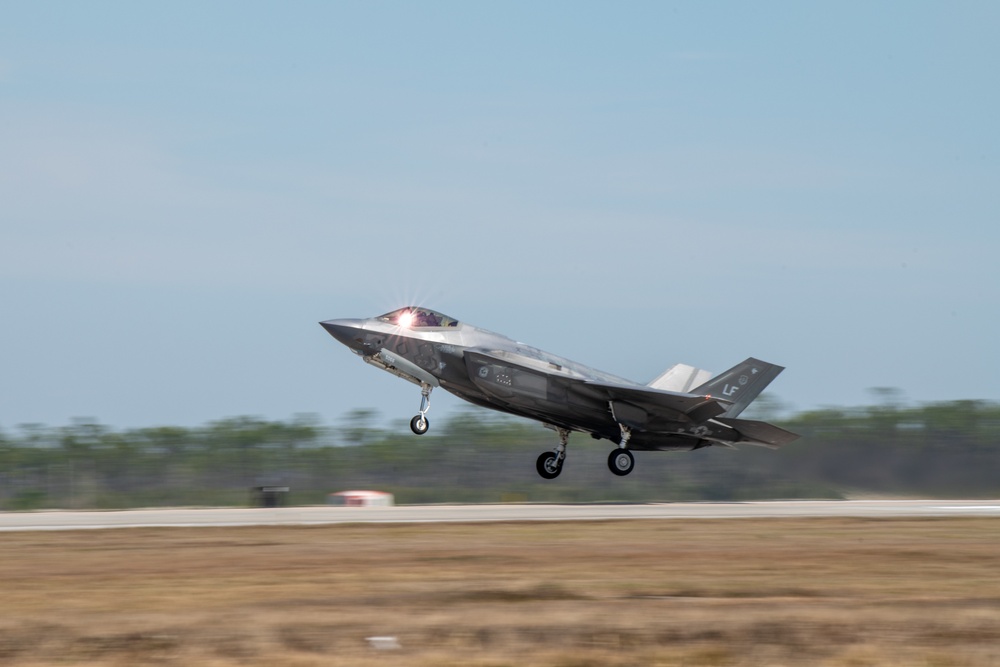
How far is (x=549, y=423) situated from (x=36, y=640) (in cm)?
2636

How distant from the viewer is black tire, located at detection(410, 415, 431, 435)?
3422cm

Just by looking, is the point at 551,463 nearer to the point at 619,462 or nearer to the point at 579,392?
the point at 619,462

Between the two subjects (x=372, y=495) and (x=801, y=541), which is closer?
(x=801, y=541)

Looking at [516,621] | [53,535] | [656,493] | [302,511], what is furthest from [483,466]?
[516,621]

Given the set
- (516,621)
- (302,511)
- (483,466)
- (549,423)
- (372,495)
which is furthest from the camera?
(483,466)

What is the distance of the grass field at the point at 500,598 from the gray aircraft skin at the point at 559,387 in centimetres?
1001

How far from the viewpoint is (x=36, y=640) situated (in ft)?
45.3

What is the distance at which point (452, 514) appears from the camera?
3334cm

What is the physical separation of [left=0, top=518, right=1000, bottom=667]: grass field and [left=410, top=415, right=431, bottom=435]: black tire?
7846 mm

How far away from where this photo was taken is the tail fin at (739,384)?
40750 millimetres

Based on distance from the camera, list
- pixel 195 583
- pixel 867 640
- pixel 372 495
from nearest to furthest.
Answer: pixel 867 640 < pixel 195 583 < pixel 372 495

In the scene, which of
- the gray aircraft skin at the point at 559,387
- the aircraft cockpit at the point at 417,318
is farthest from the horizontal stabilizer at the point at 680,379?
the aircraft cockpit at the point at 417,318

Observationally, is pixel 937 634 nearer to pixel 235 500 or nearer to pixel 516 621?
pixel 516 621

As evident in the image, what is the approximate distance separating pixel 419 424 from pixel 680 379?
37.3 ft
